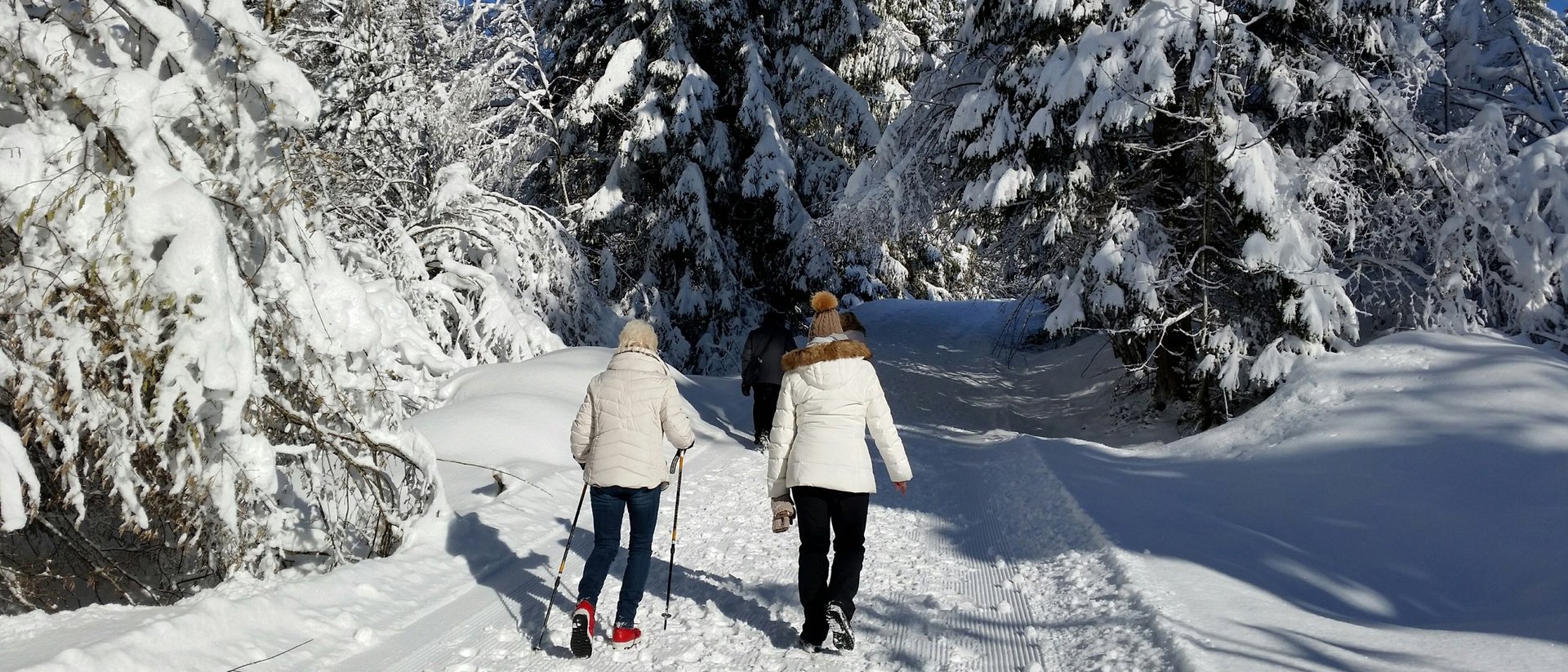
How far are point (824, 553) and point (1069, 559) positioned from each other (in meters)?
2.36

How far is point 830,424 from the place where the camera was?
4.73 m

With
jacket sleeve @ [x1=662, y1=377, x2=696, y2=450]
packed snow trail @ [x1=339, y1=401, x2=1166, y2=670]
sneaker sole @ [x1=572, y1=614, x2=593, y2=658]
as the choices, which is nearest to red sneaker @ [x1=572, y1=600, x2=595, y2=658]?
sneaker sole @ [x1=572, y1=614, x2=593, y2=658]

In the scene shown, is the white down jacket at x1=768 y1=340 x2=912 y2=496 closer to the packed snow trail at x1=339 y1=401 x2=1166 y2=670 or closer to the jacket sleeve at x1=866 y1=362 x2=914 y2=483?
the jacket sleeve at x1=866 y1=362 x2=914 y2=483

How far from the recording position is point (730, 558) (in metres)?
6.60

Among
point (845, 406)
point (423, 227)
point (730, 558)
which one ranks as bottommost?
point (730, 558)

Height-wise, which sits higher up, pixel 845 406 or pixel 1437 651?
pixel 845 406

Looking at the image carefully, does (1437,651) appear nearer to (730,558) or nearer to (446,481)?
(730,558)

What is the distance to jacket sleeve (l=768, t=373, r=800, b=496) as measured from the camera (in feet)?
15.9

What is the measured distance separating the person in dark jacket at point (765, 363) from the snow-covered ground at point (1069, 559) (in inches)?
31.6

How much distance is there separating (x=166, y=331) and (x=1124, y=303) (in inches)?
377

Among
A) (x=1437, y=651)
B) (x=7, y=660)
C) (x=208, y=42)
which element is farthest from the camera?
(x=208, y=42)

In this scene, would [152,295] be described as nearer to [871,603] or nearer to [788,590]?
[788,590]

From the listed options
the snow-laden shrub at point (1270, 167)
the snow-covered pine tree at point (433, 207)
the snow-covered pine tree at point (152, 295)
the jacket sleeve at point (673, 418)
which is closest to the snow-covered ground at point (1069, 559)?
the snow-covered pine tree at point (152, 295)

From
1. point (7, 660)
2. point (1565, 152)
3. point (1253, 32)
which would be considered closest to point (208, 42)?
point (7, 660)
